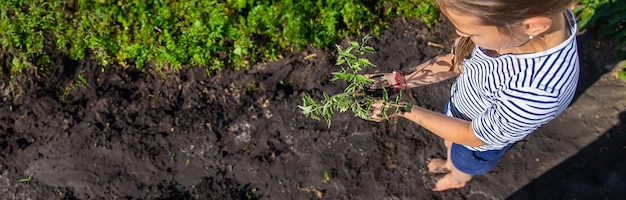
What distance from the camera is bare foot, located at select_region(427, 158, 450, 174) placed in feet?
11.3

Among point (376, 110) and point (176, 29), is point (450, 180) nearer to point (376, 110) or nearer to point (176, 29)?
point (376, 110)

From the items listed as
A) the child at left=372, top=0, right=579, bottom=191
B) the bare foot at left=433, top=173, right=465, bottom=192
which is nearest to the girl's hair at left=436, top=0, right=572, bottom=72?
the child at left=372, top=0, right=579, bottom=191

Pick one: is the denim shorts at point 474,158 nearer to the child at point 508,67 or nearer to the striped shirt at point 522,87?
the child at point 508,67

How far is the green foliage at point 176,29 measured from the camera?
12.4 feet

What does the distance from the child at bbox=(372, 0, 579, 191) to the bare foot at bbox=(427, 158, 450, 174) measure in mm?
1220

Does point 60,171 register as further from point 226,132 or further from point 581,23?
point 581,23

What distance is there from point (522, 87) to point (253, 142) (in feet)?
7.02

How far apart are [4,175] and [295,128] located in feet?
6.14

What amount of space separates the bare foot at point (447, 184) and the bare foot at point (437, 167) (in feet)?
0.28

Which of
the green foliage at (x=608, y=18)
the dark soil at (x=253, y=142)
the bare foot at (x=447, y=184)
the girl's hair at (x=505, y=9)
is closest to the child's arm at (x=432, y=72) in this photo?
the girl's hair at (x=505, y=9)

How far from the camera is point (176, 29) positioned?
3.85 metres

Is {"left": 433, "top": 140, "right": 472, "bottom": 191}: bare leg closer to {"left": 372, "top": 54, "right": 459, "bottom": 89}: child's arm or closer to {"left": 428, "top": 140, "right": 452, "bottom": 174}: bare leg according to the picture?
{"left": 428, "top": 140, "right": 452, "bottom": 174}: bare leg

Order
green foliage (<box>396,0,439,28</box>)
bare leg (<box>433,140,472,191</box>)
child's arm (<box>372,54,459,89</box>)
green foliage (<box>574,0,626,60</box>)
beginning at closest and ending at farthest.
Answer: child's arm (<box>372,54,459,89</box>) < bare leg (<box>433,140,472,191</box>) < green foliage (<box>574,0,626,60</box>) < green foliage (<box>396,0,439,28</box>)

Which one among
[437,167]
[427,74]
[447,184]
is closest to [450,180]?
[447,184]
